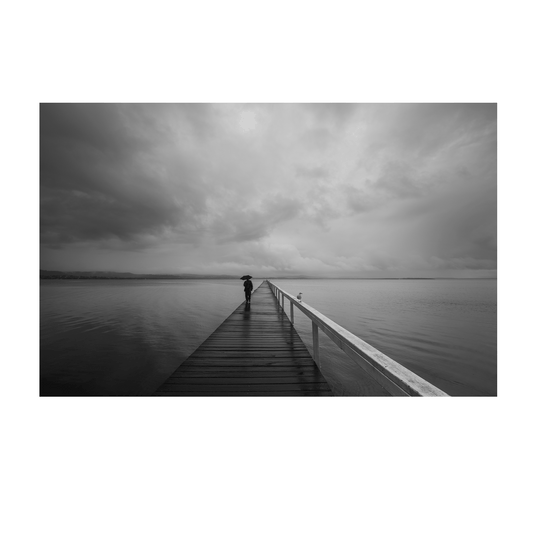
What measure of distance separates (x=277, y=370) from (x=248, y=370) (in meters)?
0.41

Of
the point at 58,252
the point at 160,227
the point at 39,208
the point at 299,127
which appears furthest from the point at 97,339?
the point at 299,127

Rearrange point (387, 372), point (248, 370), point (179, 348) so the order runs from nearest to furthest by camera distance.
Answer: point (387, 372) → point (248, 370) → point (179, 348)

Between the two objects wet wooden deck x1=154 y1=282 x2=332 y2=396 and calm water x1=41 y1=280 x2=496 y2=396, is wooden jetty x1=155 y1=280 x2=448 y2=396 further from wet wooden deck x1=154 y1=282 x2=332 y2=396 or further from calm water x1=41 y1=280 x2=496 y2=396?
calm water x1=41 y1=280 x2=496 y2=396

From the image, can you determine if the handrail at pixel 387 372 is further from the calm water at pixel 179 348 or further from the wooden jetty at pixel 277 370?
the calm water at pixel 179 348

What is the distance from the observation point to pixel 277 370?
11.0 feet

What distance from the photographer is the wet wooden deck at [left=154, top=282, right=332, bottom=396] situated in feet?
9.29

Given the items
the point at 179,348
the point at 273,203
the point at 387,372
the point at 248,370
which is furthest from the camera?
the point at 179,348

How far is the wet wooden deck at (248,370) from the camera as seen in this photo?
111 inches

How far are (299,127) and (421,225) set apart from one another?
2486 millimetres

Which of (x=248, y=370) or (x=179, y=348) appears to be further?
(x=179, y=348)

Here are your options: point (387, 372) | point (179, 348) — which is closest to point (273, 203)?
point (387, 372)

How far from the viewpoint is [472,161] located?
306cm

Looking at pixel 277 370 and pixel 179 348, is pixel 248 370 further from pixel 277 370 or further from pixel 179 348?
pixel 179 348

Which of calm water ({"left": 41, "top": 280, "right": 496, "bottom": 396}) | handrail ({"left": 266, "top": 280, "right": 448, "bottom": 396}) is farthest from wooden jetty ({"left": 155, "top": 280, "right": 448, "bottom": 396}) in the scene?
calm water ({"left": 41, "top": 280, "right": 496, "bottom": 396})
